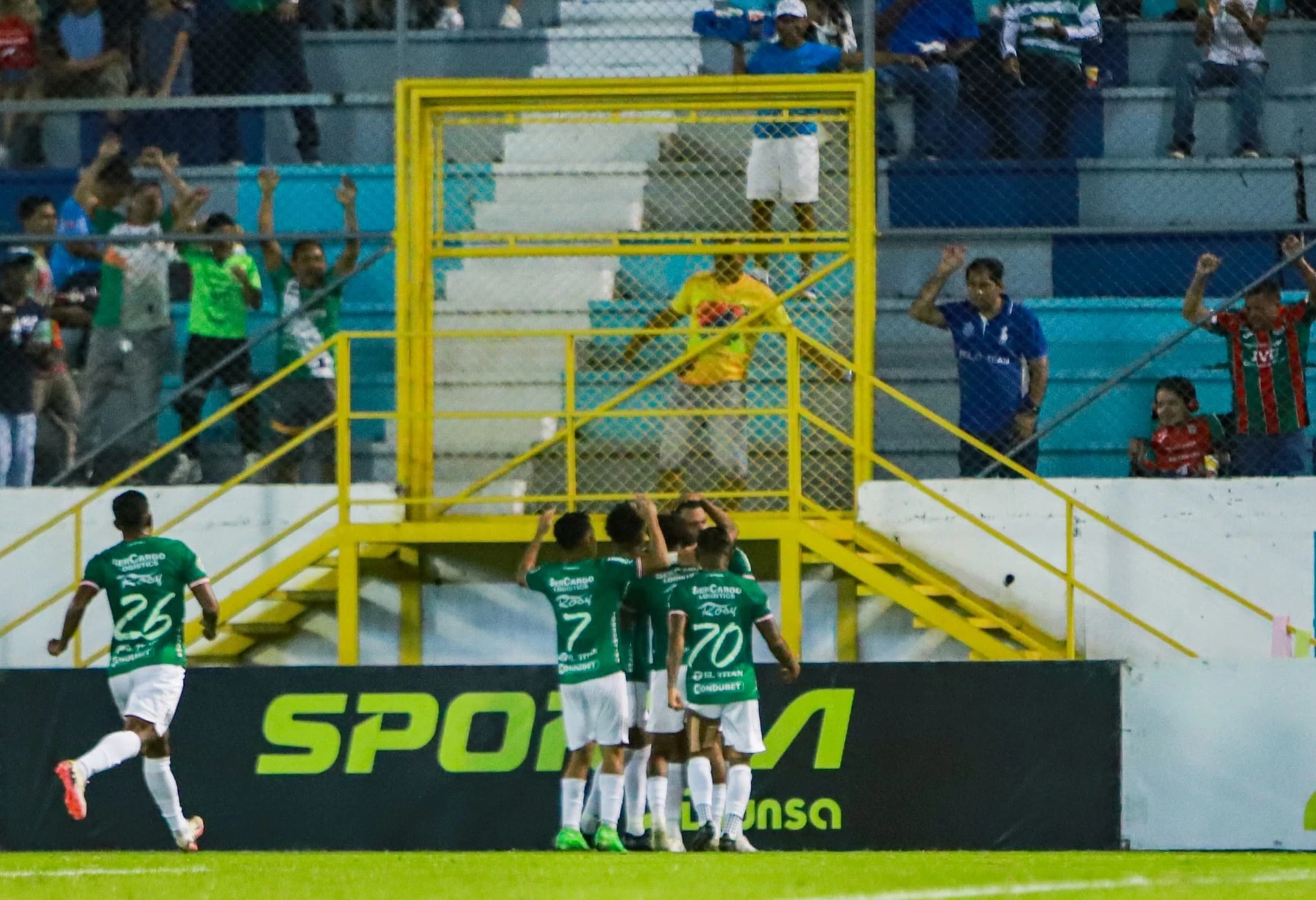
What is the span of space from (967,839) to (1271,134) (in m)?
6.13

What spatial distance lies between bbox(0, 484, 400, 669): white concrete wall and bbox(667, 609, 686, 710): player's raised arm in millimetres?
2832

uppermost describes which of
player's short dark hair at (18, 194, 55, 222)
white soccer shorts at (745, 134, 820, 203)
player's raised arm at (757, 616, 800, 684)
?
white soccer shorts at (745, 134, 820, 203)

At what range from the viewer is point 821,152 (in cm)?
1359

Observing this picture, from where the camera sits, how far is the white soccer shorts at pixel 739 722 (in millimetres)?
10805

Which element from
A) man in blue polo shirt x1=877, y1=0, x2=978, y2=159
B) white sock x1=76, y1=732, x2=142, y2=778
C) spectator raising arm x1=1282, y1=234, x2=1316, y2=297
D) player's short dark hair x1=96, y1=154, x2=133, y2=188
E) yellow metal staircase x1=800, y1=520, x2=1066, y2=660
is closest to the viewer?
white sock x1=76, y1=732, x2=142, y2=778

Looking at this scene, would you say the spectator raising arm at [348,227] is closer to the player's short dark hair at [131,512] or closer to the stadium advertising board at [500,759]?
the player's short dark hair at [131,512]

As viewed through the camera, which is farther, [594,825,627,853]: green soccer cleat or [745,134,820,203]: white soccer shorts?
[745,134,820,203]: white soccer shorts

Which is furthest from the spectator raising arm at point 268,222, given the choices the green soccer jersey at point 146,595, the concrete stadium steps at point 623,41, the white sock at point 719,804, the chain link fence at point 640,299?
the white sock at point 719,804

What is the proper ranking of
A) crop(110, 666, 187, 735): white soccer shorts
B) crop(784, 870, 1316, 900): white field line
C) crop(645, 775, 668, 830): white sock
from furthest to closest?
crop(645, 775, 668, 830): white sock < crop(110, 666, 187, 735): white soccer shorts < crop(784, 870, 1316, 900): white field line

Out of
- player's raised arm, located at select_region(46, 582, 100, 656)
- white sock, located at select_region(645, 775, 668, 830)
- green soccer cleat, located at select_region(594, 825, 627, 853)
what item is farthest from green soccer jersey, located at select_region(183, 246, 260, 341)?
green soccer cleat, located at select_region(594, 825, 627, 853)

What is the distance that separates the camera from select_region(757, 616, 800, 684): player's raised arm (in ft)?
35.3

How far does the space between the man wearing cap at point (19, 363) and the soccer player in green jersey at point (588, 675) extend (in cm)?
422

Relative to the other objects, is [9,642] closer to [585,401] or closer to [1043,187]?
[585,401]

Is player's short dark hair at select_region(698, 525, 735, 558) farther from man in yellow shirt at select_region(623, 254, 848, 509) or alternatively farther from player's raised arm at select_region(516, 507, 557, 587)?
man in yellow shirt at select_region(623, 254, 848, 509)
